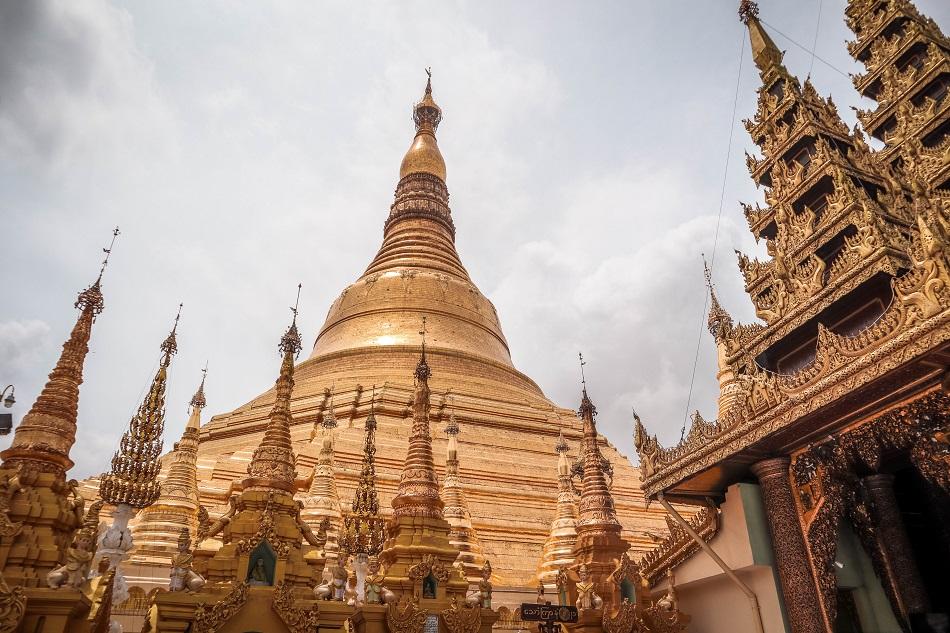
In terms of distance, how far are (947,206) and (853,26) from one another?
22.3 ft

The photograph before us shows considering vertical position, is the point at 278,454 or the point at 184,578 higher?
the point at 278,454

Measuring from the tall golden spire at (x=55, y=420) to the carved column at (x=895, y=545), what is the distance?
10094 mm

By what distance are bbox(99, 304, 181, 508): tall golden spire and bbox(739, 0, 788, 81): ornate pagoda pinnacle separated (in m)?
13.1

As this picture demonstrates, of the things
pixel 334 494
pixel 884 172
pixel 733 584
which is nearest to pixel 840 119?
pixel 884 172

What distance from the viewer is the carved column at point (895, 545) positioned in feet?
24.6

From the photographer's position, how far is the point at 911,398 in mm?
6277

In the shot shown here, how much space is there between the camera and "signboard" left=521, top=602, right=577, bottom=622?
8.05 meters

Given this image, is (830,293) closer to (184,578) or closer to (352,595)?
(352,595)

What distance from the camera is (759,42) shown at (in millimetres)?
13641

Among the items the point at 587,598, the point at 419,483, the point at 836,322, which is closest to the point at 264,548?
the point at 419,483

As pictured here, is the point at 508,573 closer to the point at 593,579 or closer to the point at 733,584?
the point at 593,579

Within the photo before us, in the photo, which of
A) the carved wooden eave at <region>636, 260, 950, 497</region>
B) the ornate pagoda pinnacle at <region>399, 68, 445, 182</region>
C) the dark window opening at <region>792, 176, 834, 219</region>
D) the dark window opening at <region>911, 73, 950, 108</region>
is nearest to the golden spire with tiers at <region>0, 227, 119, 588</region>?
the carved wooden eave at <region>636, 260, 950, 497</region>

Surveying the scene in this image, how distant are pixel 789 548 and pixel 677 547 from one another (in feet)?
7.81

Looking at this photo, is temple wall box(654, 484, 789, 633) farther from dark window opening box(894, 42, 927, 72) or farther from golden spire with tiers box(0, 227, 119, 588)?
dark window opening box(894, 42, 927, 72)
